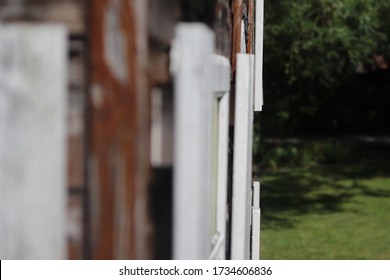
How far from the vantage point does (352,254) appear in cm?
1131

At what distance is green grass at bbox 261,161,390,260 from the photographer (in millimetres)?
11641

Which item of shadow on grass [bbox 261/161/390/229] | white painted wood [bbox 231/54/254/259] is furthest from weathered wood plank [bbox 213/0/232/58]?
shadow on grass [bbox 261/161/390/229]

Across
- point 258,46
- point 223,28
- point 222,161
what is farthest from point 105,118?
point 258,46

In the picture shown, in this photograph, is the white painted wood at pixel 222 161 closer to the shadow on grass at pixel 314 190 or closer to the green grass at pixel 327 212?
the green grass at pixel 327 212

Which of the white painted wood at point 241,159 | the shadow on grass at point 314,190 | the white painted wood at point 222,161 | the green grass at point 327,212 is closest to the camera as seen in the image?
the white painted wood at point 222,161

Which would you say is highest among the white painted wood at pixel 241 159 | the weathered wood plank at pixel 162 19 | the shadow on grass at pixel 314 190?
the weathered wood plank at pixel 162 19

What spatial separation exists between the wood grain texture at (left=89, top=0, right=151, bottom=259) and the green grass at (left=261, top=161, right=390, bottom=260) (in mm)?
9244

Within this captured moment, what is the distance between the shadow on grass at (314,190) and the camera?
14.9 metres

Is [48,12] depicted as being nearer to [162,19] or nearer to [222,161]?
[162,19]

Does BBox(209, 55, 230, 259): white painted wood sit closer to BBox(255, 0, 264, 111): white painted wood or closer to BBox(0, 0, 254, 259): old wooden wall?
BBox(0, 0, 254, 259): old wooden wall

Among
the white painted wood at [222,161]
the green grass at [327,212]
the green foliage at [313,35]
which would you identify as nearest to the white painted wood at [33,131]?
the white painted wood at [222,161]

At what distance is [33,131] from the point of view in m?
1.77

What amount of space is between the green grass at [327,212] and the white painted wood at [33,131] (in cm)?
937
